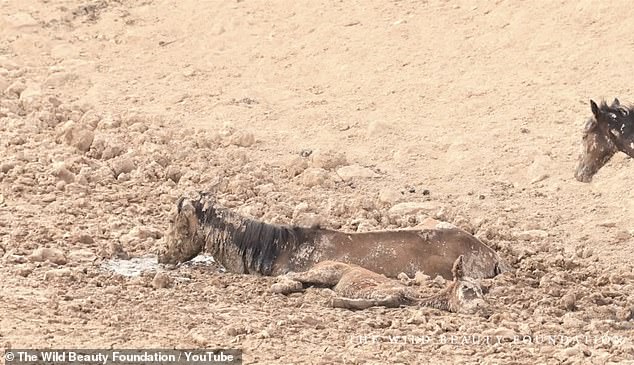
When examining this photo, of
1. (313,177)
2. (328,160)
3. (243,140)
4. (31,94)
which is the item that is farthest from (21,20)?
(313,177)

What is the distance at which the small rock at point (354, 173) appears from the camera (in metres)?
12.3

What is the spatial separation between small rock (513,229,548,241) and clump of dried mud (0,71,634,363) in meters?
0.03

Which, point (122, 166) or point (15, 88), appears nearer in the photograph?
point (122, 166)

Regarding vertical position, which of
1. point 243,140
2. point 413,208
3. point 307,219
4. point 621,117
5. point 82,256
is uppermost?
point 621,117

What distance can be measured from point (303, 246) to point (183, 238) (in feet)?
3.19

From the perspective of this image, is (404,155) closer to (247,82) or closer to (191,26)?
(247,82)

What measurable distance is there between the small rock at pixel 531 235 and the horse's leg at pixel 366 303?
6.85ft

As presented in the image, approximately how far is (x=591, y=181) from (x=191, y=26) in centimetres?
664

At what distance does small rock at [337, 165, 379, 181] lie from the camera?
1230cm

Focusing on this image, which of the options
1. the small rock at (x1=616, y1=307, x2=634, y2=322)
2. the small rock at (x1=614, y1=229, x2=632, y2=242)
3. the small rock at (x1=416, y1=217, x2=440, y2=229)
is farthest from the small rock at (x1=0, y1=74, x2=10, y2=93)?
the small rock at (x1=616, y1=307, x2=634, y2=322)

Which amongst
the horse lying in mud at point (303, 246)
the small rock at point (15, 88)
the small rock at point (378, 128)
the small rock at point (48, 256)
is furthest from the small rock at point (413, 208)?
the small rock at point (15, 88)

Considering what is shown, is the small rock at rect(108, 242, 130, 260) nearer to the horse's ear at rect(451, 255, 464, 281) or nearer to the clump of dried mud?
the clump of dried mud

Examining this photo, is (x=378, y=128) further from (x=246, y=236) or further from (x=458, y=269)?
(x=458, y=269)

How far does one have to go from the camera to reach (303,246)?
985 cm
